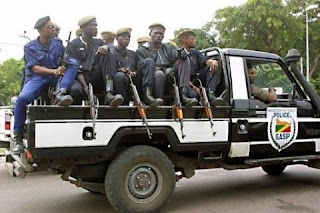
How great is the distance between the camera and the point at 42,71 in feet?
15.3

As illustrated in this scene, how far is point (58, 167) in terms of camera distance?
4656mm

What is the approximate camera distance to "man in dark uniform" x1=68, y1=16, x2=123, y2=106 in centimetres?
481

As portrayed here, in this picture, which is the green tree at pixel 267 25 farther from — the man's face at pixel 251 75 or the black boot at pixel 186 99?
the black boot at pixel 186 99

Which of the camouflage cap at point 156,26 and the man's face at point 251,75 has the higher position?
the camouflage cap at point 156,26

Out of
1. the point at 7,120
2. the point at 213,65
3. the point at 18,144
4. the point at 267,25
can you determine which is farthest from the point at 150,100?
the point at 267,25

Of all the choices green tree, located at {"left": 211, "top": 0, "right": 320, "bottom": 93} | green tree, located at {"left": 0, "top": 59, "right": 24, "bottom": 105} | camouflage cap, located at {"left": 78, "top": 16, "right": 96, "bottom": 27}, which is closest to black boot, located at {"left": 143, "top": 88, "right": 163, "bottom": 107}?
camouflage cap, located at {"left": 78, "top": 16, "right": 96, "bottom": 27}

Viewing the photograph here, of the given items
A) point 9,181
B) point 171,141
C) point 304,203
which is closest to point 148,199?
point 171,141

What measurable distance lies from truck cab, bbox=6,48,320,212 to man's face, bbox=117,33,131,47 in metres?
1.08

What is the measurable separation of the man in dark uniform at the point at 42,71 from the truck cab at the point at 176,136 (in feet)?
0.93

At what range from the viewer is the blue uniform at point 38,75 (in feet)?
14.8

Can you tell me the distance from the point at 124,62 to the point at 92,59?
432mm

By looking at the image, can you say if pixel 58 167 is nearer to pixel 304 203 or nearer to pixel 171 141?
pixel 171 141

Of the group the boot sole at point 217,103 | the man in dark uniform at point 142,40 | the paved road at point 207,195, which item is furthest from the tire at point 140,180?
the man in dark uniform at point 142,40

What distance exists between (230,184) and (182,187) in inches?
34.0
